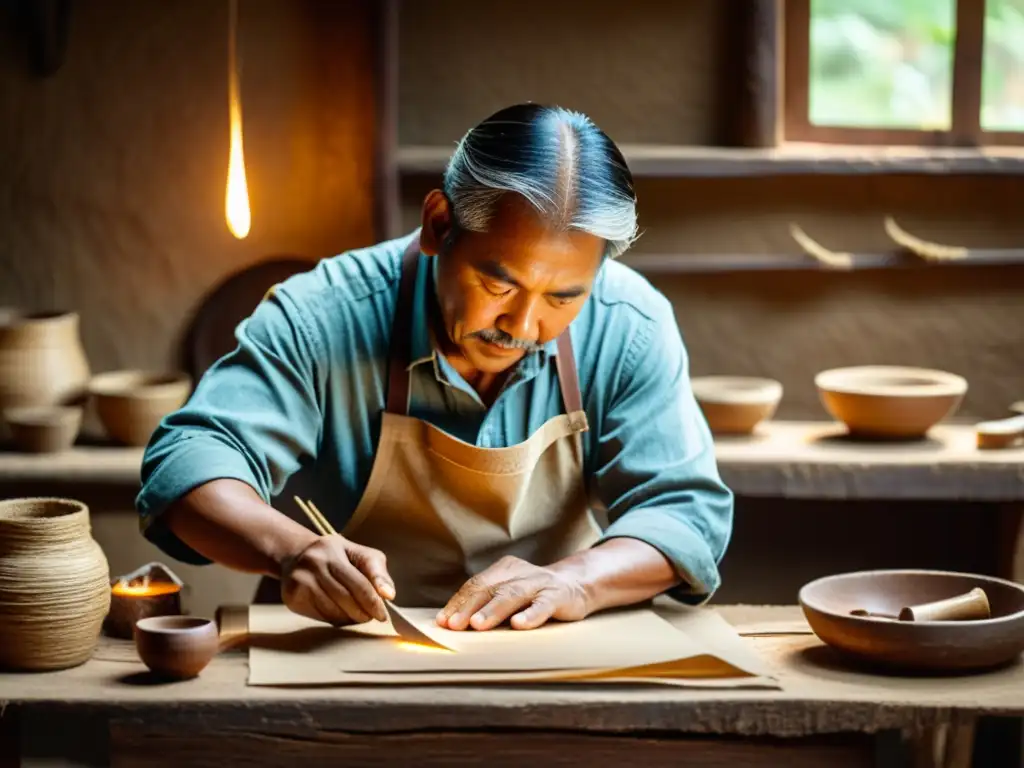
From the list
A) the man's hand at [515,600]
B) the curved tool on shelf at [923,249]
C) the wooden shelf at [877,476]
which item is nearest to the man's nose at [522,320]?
the man's hand at [515,600]

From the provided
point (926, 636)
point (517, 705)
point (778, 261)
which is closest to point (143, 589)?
point (517, 705)

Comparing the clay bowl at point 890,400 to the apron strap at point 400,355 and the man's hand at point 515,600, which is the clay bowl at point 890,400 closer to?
the apron strap at point 400,355

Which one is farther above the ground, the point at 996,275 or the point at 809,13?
the point at 809,13

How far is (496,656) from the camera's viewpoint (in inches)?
117

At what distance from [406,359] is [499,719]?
107 centimetres

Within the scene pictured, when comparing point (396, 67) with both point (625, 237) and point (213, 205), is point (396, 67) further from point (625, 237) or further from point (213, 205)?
point (625, 237)

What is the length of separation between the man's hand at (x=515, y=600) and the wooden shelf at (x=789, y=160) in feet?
8.02

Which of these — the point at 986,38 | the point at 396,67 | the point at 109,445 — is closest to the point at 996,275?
the point at 986,38

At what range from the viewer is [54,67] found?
5609 millimetres

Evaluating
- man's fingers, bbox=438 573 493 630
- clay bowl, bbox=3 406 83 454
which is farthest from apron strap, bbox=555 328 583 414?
clay bowl, bbox=3 406 83 454

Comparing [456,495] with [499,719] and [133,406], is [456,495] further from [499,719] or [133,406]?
[133,406]

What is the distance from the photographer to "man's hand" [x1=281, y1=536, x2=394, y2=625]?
303cm

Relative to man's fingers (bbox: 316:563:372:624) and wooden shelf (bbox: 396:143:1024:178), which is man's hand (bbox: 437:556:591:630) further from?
wooden shelf (bbox: 396:143:1024:178)

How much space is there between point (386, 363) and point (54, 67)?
8.56ft
